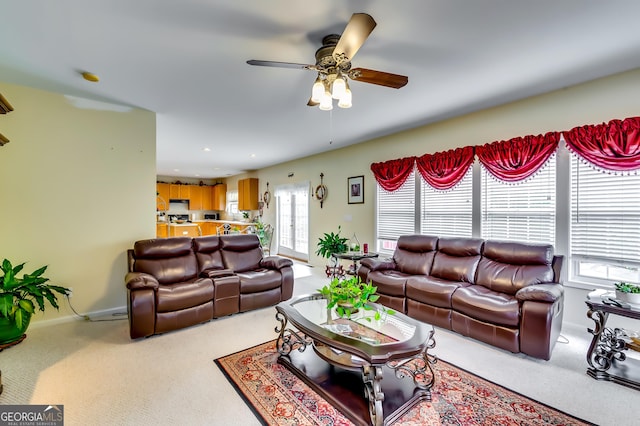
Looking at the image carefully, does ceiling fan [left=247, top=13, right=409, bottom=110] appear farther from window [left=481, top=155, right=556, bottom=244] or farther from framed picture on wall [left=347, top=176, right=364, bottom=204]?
framed picture on wall [left=347, top=176, right=364, bottom=204]

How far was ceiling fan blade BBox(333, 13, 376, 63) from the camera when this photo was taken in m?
1.54

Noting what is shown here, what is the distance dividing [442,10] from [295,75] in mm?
1379

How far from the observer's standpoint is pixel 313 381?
2.06 m

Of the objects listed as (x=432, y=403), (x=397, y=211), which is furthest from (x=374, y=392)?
(x=397, y=211)

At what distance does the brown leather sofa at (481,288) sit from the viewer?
250 cm

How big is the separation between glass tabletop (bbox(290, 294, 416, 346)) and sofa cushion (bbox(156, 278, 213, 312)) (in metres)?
1.24

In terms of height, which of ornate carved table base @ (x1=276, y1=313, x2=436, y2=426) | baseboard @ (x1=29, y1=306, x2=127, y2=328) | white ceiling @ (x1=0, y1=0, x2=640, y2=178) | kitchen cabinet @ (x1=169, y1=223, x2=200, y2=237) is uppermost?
white ceiling @ (x1=0, y1=0, x2=640, y2=178)

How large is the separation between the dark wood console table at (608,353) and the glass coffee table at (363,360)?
1365 mm

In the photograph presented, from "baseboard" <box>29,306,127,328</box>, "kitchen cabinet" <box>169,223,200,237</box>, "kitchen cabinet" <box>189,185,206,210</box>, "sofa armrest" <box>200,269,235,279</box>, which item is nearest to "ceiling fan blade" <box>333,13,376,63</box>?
"sofa armrest" <box>200,269,235,279</box>

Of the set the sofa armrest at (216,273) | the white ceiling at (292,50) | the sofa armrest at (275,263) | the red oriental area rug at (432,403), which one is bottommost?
the red oriental area rug at (432,403)

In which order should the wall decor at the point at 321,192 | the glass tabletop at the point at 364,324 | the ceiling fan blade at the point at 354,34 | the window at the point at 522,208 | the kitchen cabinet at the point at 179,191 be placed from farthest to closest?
the kitchen cabinet at the point at 179,191 < the wall decor at the point at 321,192 < the window at the point at 522,208 < the glass tabletop at the point at 364,324 < the ceiling fan blade at the point at 354,34

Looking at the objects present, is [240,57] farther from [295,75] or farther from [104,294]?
[104,294]

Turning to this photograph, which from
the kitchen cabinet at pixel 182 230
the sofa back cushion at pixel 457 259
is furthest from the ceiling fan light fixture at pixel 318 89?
the kitchen cabinet at pixel 182 230

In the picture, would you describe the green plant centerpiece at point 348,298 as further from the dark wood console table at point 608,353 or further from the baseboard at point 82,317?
the baseboard at point 82,317
